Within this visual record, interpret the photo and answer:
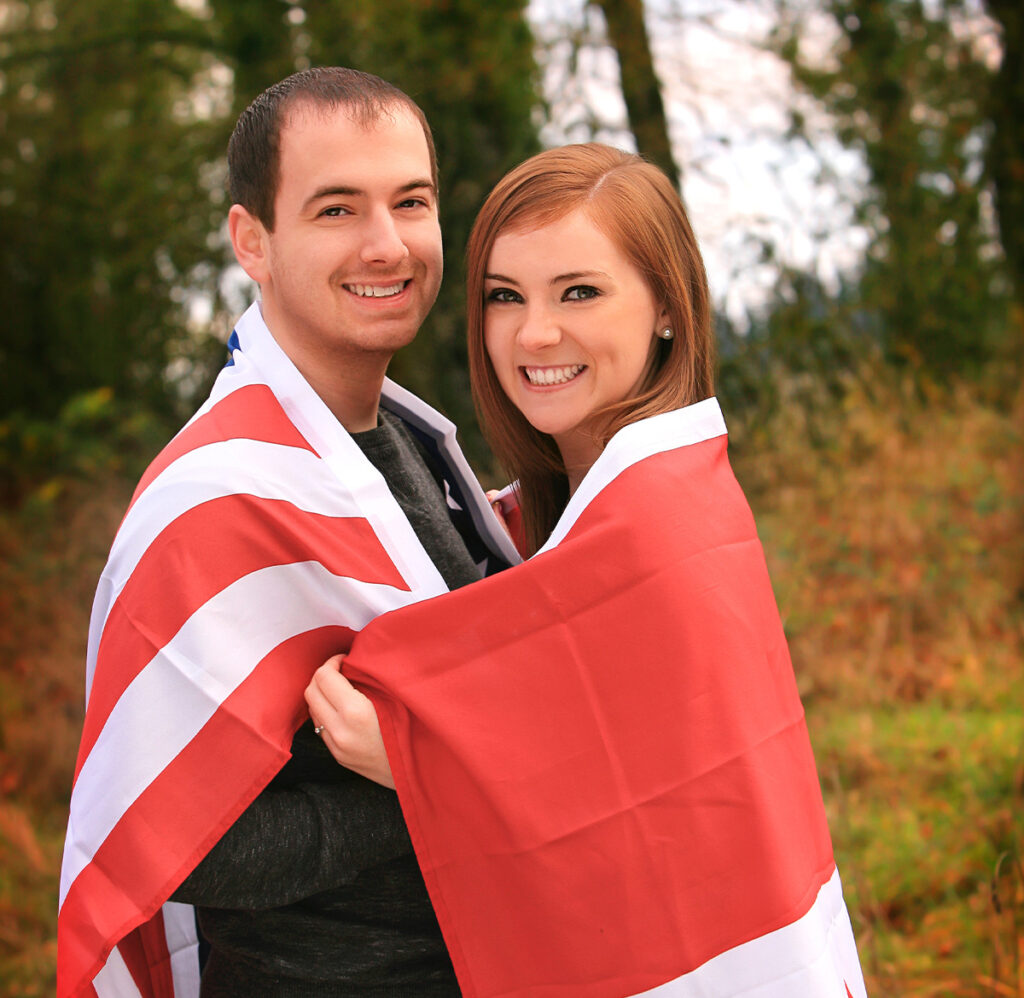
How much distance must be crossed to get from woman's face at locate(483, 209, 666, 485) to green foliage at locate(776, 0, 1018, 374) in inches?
240

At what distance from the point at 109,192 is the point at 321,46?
4.15m

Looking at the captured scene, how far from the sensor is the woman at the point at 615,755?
1.56m

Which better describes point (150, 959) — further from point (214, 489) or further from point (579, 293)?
point (579, 293)

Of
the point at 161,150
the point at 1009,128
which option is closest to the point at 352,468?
the point at 161,150

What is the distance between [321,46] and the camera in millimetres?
5996

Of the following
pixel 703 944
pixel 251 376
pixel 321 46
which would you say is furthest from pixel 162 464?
pixel 321 46

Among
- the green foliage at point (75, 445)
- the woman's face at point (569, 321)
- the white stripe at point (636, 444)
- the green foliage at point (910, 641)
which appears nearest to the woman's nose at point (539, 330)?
the woman's face at point (569, 321)

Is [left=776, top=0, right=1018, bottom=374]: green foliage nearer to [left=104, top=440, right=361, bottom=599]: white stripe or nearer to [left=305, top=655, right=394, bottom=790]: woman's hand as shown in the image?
[left=104, top=440, right=361, bottom=599]: white stripe

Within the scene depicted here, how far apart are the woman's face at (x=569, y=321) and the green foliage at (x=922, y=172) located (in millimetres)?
6102

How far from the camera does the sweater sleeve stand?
1.59 m

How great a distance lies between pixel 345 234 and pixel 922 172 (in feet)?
25.6

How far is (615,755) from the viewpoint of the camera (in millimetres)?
1578

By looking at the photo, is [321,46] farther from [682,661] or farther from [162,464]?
[682,661]

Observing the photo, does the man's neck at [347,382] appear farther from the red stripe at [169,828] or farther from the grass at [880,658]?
the grass at [880,658]
